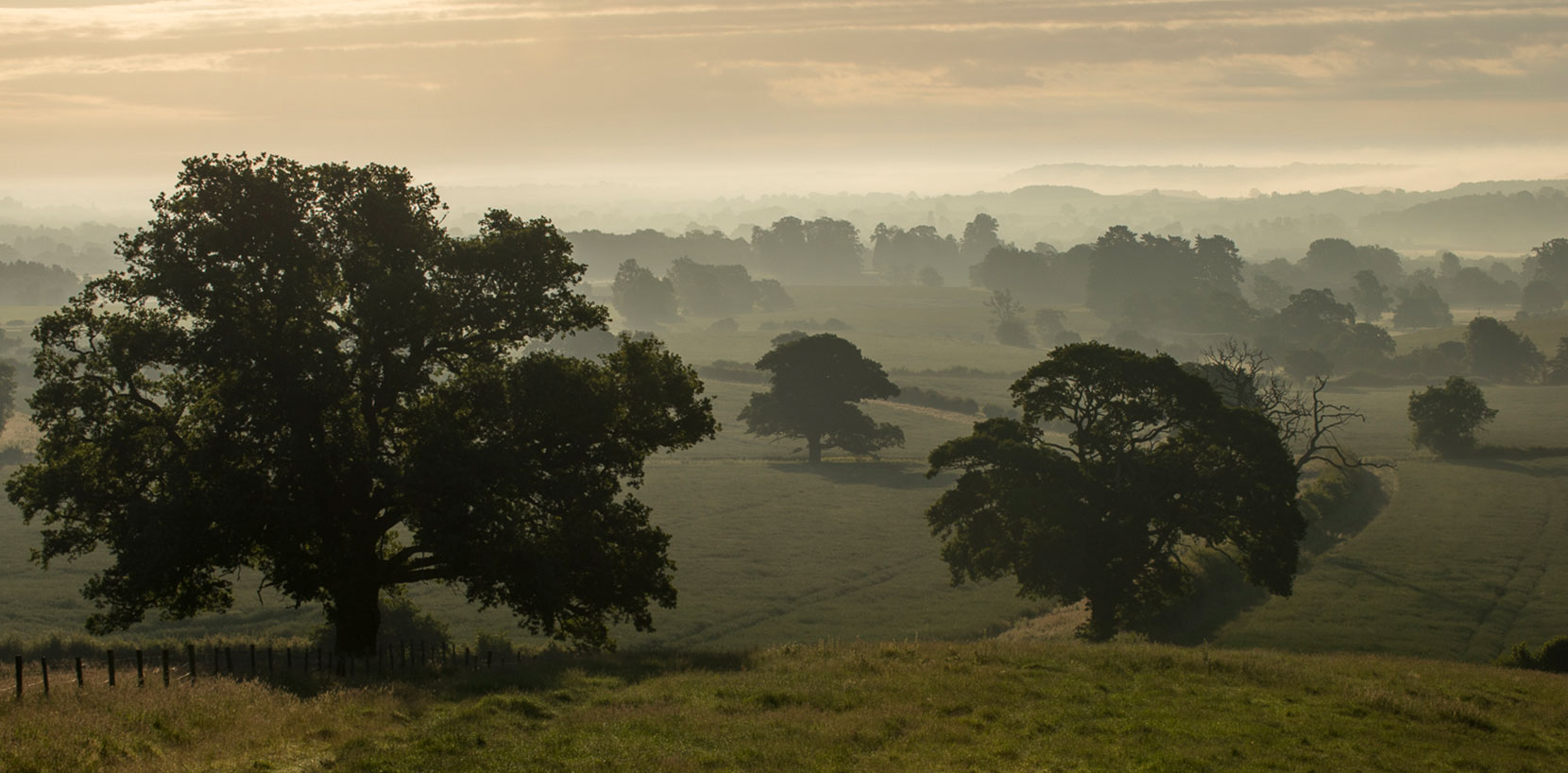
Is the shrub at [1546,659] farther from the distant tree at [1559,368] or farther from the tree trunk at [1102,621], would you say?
the distant tree at [1559,368]

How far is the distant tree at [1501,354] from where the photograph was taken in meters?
146

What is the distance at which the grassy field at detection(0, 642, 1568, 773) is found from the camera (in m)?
16.4

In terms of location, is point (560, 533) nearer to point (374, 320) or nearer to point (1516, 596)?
point (374, 320)

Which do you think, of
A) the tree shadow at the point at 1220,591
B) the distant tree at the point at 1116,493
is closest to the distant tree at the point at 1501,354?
the tree shadow at the point at 1220,591

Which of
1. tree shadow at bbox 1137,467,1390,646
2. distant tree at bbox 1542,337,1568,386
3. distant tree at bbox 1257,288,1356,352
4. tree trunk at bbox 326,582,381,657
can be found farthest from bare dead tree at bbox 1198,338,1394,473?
distant tree at bbox 1257,288,1356,352

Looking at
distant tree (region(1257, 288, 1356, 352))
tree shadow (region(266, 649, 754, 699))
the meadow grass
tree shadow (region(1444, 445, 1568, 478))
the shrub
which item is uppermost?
distant tree (region(1257, 288, 1356, 352))

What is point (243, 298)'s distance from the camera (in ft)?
87.1

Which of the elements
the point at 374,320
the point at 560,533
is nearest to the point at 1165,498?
the point at 560,533

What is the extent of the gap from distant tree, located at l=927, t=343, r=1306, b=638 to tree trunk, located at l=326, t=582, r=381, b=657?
21452 millimetres

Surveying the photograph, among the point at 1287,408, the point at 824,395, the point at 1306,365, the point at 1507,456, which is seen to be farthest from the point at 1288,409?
the point at 1306,365

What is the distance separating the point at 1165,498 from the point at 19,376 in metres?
135

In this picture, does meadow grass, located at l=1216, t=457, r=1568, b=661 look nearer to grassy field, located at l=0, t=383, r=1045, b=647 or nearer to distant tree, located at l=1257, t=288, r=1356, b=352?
grassy field, located at l=0, t=383, r=1045, b=647

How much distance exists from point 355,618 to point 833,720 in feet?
47.8

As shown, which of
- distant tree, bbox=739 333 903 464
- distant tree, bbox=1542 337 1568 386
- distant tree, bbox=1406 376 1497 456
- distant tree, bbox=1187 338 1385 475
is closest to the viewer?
distant tree, bbox=1187 338 1385 475
